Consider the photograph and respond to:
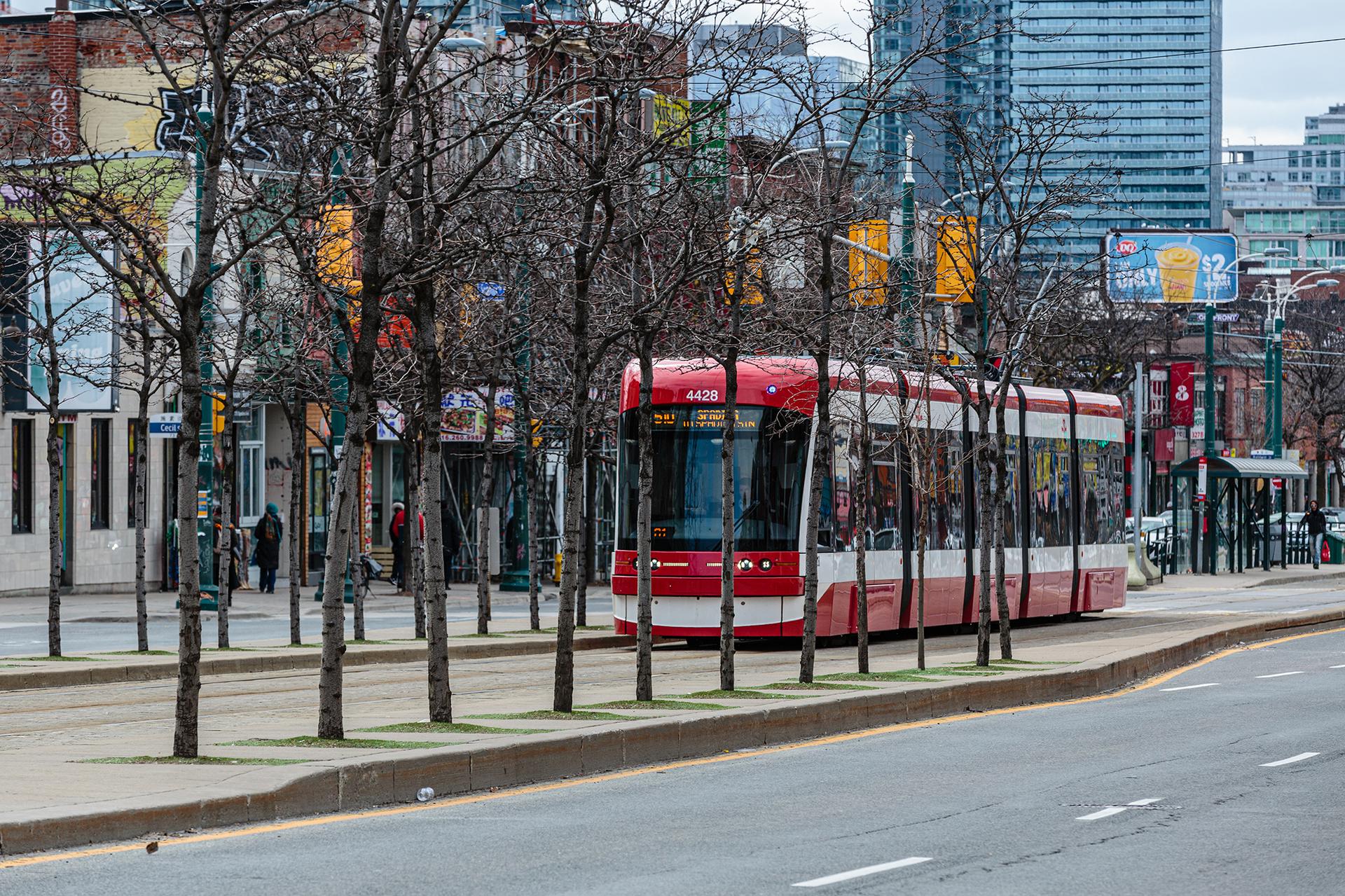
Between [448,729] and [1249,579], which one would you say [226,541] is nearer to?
[448,729]

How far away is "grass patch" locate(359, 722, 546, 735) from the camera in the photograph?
14242 millimetres

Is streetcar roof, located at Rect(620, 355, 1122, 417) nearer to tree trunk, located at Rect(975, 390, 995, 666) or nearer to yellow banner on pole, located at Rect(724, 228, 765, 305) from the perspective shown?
yellow banner on pole, located at Rect(724, 228, 765, 305)

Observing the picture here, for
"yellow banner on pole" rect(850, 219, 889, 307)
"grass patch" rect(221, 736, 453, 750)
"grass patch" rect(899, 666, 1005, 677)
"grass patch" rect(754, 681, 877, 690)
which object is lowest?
"grass patch" rect(899, 666, 1005, 677)

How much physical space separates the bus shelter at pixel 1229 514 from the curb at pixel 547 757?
27878mm

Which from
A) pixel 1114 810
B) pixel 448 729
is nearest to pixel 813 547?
pixel 448 729

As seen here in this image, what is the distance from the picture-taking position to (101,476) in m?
39.9

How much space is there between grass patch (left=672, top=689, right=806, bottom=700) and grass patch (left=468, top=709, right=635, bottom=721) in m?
1.92

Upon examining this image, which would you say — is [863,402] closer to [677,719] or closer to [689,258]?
[689,258]

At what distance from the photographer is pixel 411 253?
13.6m

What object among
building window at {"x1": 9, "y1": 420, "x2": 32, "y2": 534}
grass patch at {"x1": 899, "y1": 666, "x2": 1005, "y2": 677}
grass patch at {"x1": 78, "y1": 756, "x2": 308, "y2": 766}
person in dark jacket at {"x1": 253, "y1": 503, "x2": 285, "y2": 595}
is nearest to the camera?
grass patch at {"x1": 78, "y1": 756, "x2": 308, "y2": 766}

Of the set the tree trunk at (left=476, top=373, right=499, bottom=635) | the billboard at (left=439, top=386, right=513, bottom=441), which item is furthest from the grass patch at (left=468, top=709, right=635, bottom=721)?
the billboard at (left=439, top=386, right=513, bottom=441)

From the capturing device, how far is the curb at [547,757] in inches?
410

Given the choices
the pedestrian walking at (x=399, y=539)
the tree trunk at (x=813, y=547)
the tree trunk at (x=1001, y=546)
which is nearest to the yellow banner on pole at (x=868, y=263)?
the tree trunk at (x=1001, y=546)

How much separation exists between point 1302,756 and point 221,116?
28.8 feet
